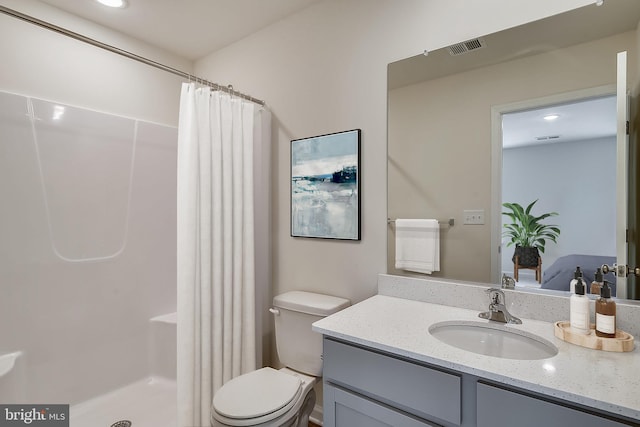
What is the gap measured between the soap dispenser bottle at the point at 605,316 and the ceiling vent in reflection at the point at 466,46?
3.58 ft

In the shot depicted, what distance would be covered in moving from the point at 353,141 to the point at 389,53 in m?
0.48

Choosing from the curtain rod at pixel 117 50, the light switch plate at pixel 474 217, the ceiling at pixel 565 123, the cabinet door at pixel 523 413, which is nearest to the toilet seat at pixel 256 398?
the cabinet door at pixel 523 413

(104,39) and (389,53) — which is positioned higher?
(104,39)

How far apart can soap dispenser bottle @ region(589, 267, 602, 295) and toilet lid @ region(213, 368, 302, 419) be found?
1.29 meters

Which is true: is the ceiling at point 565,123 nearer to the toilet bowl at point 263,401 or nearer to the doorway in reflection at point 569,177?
the doorway in reflection at point 569,177

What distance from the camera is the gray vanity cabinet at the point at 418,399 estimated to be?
33.4 inches

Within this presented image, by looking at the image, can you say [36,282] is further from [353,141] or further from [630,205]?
[630,205]

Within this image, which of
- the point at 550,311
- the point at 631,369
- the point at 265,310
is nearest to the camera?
the point at 631,369

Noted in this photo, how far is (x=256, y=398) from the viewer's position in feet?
4.80

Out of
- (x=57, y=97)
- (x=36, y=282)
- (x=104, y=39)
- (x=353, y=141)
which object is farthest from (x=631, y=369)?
(x=104, y=39)

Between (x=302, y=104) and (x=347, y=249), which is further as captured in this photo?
(x=302, y=104)

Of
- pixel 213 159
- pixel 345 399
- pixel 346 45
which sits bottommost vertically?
pixel 345 399

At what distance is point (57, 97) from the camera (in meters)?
2.04

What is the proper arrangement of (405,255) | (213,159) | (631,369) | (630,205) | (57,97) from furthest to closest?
1. (57,97)
2. (213,159)
3. (405,255)
4. (630,205)
5. (631,369)
